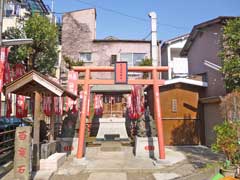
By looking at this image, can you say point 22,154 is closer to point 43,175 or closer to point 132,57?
point 43,175

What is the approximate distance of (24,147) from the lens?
22.6 ft

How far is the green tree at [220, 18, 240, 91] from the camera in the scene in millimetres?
10406

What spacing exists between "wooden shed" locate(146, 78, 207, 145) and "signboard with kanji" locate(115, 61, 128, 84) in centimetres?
551

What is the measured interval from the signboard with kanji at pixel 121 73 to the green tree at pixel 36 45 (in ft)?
20.7

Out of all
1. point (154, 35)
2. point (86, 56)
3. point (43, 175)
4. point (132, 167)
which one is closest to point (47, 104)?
point (43, 175)

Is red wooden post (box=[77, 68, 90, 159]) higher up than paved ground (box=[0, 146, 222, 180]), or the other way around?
red wooden post (box=[77, 68, 90, 159])

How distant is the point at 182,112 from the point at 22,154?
1191 cm

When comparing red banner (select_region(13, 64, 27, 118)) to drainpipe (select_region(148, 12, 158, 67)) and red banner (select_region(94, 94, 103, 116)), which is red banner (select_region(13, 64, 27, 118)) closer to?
red banner (select_region(94, 94, 103, 116))

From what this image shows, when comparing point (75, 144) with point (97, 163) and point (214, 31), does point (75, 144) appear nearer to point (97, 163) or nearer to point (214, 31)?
point (97, 163)

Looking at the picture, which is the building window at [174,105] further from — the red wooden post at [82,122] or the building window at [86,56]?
the building window at [86,56]

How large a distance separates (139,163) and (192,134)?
21.4 ft

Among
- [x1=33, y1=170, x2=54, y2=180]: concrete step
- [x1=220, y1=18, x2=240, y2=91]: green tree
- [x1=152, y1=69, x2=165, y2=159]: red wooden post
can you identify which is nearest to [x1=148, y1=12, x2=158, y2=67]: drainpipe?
[x1=152, y1=69, x2=165, y2=159]: red wooden post

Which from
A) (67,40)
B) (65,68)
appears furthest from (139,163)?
(67,40)

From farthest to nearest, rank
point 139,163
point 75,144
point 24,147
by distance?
point 75,144
point 139,163
point 24,147
